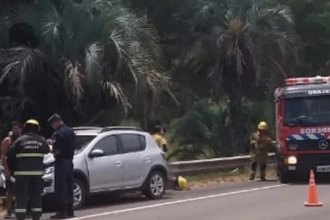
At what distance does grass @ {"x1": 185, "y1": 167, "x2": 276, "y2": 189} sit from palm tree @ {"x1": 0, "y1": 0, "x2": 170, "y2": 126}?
2.68 metres

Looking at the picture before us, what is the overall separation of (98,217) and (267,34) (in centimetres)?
1618

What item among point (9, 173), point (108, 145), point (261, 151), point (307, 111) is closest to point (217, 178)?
point (261, 151)

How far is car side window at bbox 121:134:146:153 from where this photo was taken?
19.3m

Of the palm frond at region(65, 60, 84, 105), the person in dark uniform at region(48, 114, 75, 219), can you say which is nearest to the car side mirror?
the person in dark uniform at region(48, 114, 75, 219)

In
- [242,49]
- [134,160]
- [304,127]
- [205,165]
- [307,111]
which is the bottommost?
[205,165]

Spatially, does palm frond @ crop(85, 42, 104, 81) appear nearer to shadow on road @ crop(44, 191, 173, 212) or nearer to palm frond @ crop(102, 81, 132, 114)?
palm frond @ crop(102, 81, 132, 114)

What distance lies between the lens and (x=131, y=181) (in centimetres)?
1920

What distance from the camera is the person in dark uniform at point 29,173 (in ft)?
49.4

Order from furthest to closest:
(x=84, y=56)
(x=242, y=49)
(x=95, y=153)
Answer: (x=242, y=49) < (x=84, y=56) < (x=95, y=153)

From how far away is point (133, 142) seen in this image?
64.4 ft

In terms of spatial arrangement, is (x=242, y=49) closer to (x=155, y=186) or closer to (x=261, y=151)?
(x=261, y=151)

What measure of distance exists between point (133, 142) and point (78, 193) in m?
2.35

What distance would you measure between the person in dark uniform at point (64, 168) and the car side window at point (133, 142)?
2.88 m


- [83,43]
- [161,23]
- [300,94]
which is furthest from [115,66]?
[161,23]
